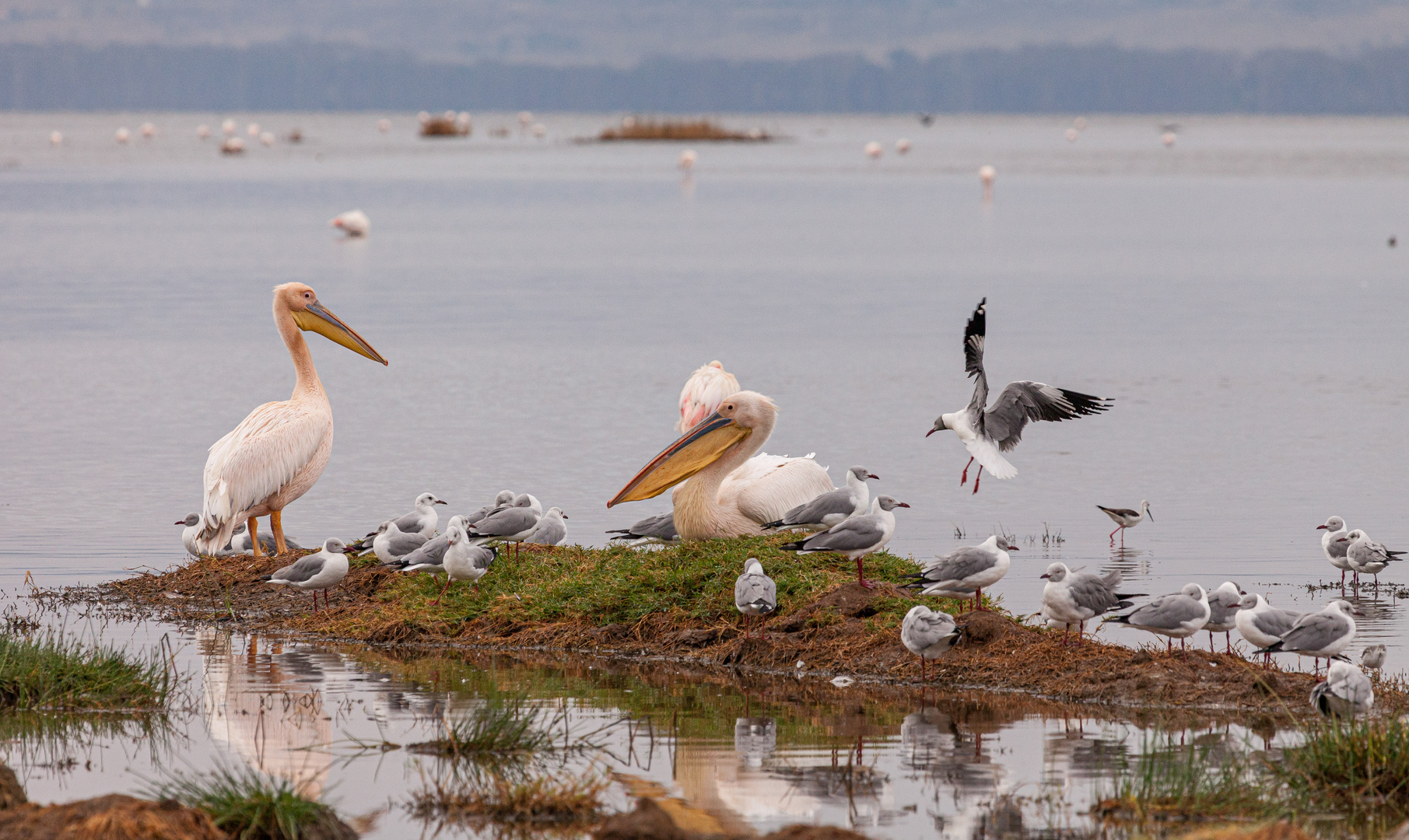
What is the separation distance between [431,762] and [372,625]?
273cm

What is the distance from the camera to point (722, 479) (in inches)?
423

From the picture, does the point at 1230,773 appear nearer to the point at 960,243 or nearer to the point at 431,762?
the point at 431,762

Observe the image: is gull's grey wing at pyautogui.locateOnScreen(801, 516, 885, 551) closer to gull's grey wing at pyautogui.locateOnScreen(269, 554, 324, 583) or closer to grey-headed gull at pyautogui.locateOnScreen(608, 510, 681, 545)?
grey-headed gull at pyautogui.locateOnScreen(608, 510, 681, 545)

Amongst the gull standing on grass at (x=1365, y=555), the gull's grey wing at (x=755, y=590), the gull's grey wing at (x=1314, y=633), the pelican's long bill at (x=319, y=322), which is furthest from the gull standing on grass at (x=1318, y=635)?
the pelican's long bill at (x=319, y=322)

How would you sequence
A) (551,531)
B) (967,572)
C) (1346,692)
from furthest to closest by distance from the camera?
(551,531), (967,572), (1346,692)

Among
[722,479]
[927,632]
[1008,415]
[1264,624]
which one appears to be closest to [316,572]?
[722,479]

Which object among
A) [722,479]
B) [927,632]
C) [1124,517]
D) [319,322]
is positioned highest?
[319,322]

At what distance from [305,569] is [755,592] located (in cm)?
287

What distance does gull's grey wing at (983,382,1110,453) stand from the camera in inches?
422

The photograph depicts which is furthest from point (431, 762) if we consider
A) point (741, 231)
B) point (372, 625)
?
point (741, 231)

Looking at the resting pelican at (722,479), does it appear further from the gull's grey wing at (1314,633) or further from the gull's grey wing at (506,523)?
the gull's grey wing at (1314,633)

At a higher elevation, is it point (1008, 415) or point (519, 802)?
point (1008, 415)

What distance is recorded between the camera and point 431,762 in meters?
7.26

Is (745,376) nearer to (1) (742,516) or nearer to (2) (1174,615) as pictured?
(1) (742,516)
